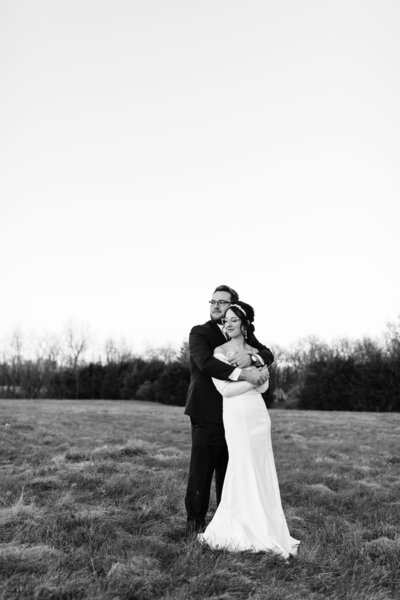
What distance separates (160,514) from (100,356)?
7271cm

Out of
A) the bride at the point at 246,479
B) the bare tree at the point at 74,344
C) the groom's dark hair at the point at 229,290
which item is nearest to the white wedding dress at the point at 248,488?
the bride at the point at 246,479

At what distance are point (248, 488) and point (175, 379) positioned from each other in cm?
3448

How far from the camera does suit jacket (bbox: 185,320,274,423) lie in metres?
5.05

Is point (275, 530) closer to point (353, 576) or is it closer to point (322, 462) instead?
point (353, 576)

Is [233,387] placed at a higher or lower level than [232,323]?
lower

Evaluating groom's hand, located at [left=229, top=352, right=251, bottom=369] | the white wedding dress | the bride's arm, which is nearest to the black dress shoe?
the white wedding dress

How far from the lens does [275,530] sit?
4492 millimetres

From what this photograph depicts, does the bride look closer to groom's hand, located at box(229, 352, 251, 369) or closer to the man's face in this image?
groom's hand, located at box(229, 352, 251, 369)

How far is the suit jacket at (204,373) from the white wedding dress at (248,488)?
7.8 inches

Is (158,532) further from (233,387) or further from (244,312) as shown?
(244,312)

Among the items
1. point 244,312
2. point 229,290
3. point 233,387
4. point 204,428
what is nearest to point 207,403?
point 204,428

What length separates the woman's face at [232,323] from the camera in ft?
16.5

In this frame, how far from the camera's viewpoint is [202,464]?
5086 mm

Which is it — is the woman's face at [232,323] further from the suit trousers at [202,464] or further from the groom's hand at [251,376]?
the suit trousers at [202,464]
